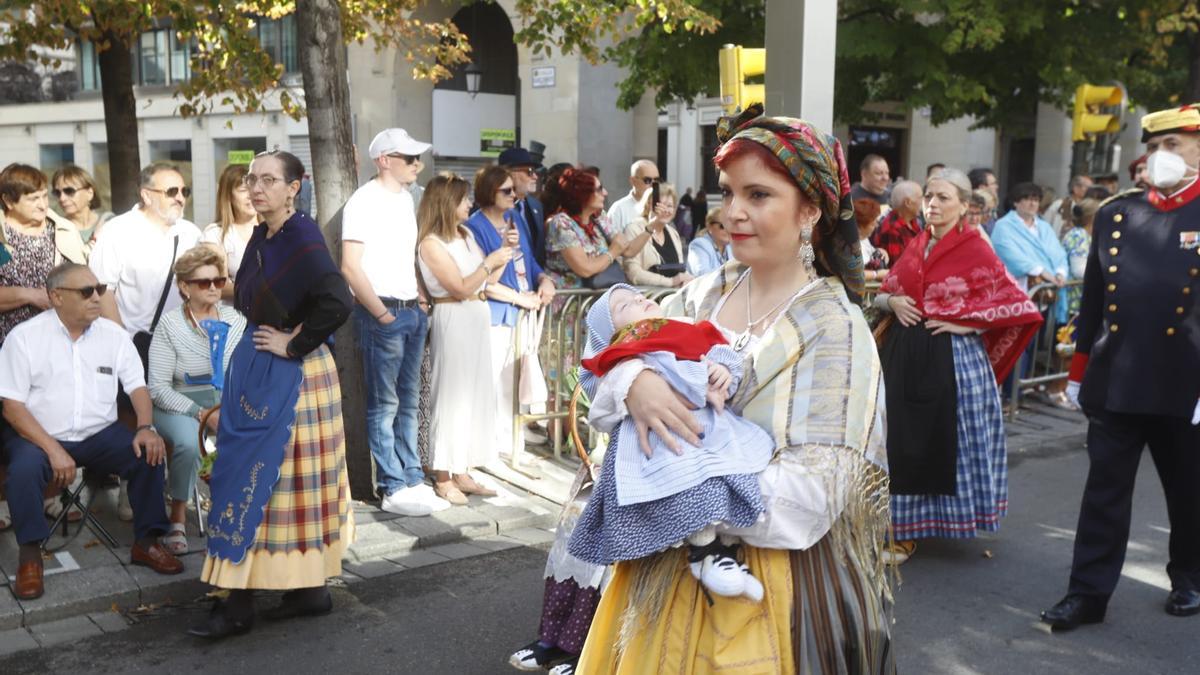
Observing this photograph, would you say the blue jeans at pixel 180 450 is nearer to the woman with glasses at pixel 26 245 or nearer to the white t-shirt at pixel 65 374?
the white t-shirt at pixel 65 374

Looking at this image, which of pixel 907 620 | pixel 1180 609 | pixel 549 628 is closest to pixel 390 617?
pixel 549 628

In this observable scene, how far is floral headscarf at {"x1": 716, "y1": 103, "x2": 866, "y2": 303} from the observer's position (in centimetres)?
236

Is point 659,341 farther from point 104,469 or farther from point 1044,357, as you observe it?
point 1044,357

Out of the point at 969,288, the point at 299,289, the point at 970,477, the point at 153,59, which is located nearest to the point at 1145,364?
the point at 969,288

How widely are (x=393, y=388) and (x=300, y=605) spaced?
1740 mm

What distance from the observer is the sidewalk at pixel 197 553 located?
491 cm

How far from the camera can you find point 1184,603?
5.05 metres

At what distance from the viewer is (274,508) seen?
4703 mm

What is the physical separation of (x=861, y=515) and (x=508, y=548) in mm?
3853

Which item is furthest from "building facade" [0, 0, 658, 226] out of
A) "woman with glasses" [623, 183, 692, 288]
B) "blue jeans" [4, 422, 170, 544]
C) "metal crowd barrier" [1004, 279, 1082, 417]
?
"blue jeans" [4, 422, 170, 544]

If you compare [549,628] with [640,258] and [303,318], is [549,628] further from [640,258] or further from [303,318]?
[640,258]

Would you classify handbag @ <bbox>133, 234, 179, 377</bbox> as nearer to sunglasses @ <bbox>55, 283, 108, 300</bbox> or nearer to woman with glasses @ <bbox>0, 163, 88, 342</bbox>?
woman with glasses @ <bbox>0, 163, 88, 342</bbox>

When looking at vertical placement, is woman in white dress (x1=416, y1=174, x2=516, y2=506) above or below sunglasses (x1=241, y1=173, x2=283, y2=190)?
below

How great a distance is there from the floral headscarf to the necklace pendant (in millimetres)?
246
